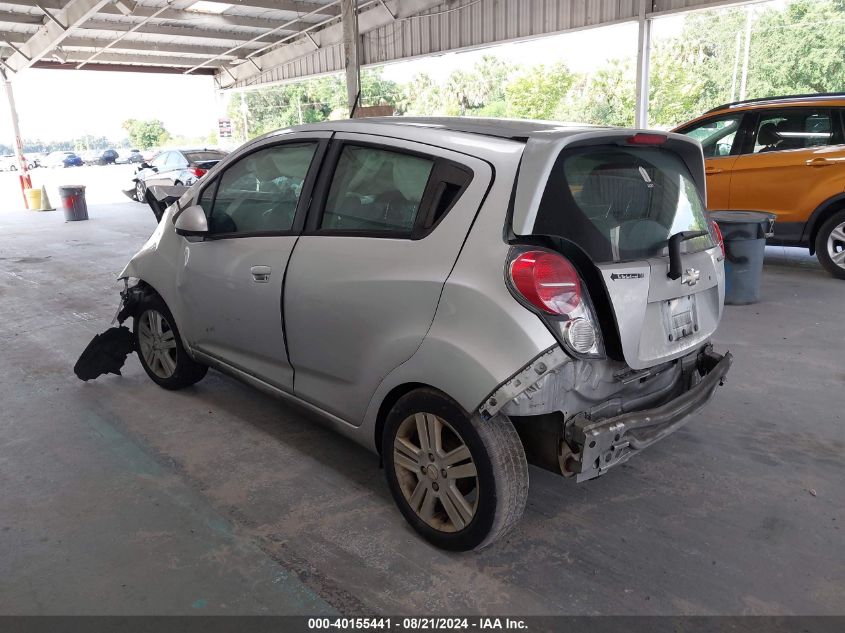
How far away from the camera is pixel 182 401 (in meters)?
4.09

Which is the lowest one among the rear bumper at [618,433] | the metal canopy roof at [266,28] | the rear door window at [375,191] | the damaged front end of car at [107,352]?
the damaged front end of car at [107,352]

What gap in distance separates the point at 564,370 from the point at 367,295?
864mm

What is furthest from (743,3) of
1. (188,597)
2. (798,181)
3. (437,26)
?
(188,597)

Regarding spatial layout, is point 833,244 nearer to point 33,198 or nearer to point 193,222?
point 193,222

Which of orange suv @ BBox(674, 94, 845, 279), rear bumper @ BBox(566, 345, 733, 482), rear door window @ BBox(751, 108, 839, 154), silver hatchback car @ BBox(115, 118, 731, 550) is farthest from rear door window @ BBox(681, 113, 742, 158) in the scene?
rear bumper @ BBox(566, 345, 733, 482)

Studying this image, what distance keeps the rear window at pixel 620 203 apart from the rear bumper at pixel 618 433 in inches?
23.1

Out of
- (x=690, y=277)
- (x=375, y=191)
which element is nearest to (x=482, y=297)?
(x=375, y=191)

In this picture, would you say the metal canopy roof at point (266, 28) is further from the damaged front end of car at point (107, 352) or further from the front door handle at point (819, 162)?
the damaged front end of car at point (107, 352)

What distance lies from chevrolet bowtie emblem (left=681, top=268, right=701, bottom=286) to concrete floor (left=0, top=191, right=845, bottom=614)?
1.00m

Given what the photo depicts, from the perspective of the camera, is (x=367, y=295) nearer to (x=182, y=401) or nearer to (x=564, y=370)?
(x=564, y=370)

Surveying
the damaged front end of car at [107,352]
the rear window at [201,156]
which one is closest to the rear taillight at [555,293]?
the damaged front end of car at [107,352]

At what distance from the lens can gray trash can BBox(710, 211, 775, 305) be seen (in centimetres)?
577

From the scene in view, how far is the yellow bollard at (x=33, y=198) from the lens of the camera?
54.3 ft

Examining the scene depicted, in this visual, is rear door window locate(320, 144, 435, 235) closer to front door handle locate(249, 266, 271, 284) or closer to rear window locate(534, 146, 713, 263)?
front door handle locate(249, 266, 271, 284)
